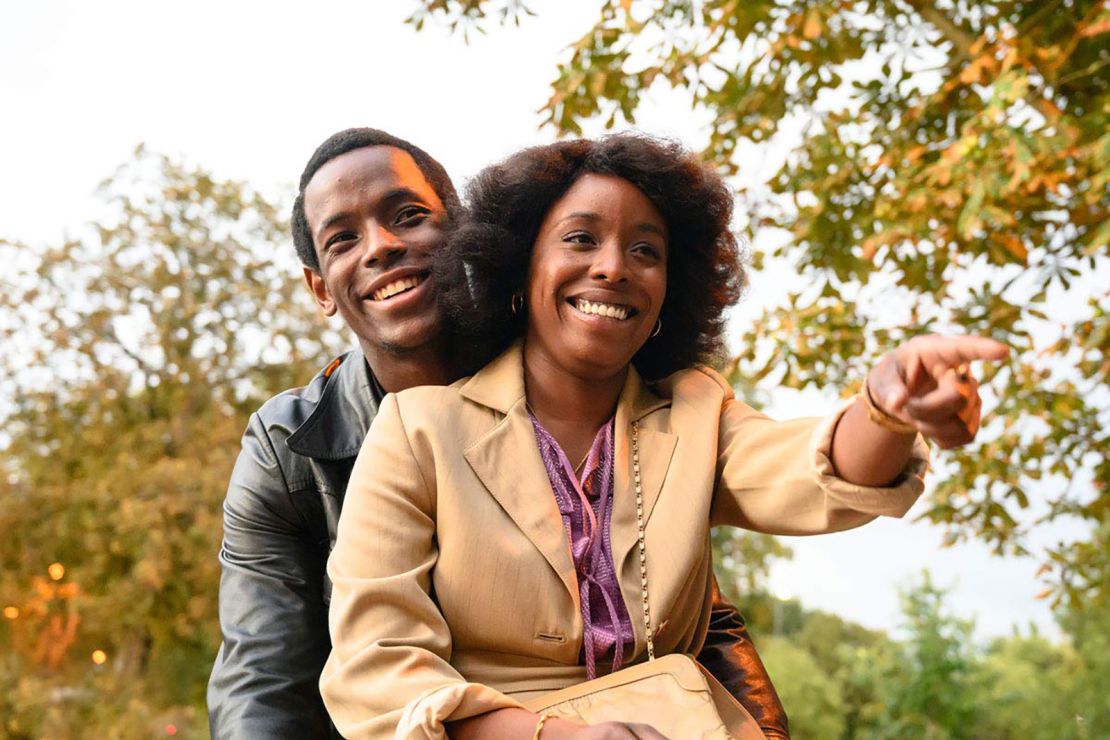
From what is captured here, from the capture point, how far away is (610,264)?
2609 millimetres

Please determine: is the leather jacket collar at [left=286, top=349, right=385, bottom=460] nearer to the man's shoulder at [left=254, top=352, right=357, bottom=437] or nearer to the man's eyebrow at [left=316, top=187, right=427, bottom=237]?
the man's shoulder at [left=254, top=352, right=357, bottom=437]

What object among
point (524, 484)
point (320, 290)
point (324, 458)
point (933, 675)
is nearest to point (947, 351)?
point (524, 484)

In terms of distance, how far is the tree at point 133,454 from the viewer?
1850 cm

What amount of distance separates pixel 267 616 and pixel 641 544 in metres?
1.09

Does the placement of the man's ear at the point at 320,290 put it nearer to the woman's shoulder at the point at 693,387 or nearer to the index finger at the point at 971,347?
the woman's shoulder at the point at 693,387

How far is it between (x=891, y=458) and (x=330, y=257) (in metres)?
1.58

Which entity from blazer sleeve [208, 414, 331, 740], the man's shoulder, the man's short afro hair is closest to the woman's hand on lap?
blazer sleeve [208, 414, 331, 740]

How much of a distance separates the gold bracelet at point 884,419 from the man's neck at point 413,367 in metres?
1.25

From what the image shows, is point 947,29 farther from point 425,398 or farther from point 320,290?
point 425,398

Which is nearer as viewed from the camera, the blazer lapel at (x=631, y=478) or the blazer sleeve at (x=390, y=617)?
the blazer sleeve at (x=390, y=617)

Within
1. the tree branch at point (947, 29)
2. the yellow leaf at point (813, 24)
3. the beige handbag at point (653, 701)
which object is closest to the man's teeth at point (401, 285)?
the beige handbag at point (653, 701)

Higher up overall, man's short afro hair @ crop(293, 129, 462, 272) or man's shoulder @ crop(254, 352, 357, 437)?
man's short afro hair @ crop(293, 129, 462, 272)

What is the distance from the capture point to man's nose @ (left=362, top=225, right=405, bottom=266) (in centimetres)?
325

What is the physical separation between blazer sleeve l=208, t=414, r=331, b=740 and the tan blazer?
0.74m
